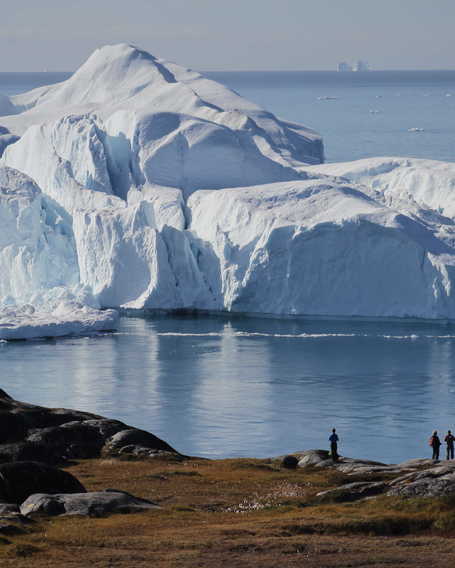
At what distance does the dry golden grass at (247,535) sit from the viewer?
19234 mm

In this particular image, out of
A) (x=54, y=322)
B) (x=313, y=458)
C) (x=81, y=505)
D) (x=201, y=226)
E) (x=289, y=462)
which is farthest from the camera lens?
(x=201, y=226)

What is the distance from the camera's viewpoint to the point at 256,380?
154 ft

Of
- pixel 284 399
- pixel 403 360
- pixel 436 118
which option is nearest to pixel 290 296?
pixel 403 360

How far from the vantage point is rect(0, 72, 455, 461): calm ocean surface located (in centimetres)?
3894

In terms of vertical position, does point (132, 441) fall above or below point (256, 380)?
below

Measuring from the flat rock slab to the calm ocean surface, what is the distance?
501 inches

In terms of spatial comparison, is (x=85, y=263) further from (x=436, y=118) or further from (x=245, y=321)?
(x=436, y=118)

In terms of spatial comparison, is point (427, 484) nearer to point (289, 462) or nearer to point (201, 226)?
point (289, 462)

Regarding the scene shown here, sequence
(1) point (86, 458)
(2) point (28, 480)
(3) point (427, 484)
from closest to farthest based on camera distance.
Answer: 1. (3) point (427, 484)
2. (2) point (28, 480)
3. (1) point (86, 458)

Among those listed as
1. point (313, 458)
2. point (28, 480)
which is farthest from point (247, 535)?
point (313, 458)

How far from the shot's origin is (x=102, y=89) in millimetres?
83562

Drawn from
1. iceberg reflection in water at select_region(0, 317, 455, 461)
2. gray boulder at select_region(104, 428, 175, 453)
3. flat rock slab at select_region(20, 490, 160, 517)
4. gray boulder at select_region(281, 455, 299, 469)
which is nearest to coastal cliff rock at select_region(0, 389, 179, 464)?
gray boulder at select_region(104, 428, 175, 453)

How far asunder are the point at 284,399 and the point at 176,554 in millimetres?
24453

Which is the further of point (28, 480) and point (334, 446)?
point (334, 446)
